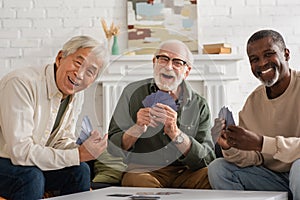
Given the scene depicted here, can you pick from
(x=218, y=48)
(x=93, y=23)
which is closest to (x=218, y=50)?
(x=218, y=48)

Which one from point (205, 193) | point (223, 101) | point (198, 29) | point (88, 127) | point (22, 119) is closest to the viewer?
point (205, 193)

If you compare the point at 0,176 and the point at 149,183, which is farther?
the point at 149,183

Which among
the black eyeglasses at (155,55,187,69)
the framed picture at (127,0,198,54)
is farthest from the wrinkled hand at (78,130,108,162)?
the framed picture at (127,0,198,54)

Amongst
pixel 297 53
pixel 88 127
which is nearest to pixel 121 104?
pixel 88 127

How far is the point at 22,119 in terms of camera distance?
3.07 m

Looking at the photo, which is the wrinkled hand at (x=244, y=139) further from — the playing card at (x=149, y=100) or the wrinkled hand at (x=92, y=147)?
the wrinkled hand at (x=92, y=147)

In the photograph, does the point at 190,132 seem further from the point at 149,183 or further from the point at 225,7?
the point at 225,7

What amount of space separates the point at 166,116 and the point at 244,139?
437mm

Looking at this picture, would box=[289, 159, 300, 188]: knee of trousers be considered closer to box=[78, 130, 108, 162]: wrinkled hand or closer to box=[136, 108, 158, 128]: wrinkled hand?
box=[136, 108, 158, 128]: wrinkled hand

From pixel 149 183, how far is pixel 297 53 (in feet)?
7.13

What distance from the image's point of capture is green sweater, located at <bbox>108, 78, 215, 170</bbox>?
133 inches

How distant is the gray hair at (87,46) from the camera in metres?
3.27

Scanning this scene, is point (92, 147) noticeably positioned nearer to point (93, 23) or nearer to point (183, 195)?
point (183, 195)

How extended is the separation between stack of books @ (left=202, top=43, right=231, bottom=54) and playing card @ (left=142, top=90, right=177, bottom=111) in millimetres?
1634
